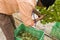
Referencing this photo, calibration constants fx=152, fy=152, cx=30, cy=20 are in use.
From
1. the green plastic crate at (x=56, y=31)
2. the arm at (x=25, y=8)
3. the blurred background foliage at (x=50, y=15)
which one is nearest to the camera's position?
the arm at (x=25, y=8)

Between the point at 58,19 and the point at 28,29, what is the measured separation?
1.84 feet

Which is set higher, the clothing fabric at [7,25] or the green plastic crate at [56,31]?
the clothing fabric at [7,25]

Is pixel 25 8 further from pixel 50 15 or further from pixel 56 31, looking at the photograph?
pixel 50 15

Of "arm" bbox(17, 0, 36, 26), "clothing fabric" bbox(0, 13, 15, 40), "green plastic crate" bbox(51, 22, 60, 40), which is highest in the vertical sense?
"arm" bbox(17, 0, 36, 26)

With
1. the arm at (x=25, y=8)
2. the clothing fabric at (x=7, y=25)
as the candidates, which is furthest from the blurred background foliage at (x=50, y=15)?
the arm at (x=25, y=8)

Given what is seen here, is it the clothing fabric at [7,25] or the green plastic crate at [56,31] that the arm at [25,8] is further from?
the green plastic crate at [56,31]

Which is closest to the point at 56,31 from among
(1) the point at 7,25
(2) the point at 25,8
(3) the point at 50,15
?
(3) the point at 50,15

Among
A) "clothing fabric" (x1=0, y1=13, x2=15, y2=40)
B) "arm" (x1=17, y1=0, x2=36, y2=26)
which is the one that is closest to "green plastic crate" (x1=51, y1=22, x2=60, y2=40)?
"clothing fabric" (x1=0, y1=13, x2=15, y2=40)

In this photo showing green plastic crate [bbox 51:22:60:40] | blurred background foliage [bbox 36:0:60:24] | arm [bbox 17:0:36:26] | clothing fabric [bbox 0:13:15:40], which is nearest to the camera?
arm [bbox 17:0:36:26]

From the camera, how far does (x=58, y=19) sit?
7.62ft

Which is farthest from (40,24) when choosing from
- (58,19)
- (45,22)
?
(58,19)

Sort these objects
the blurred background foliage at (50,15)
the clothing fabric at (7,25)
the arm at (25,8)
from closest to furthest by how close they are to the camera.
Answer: the arm at (25,8) → the clothing fabric at (7,25) → the blurred background foliage at (50,15)

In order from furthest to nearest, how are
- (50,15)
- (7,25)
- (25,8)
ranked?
(50,15)
(7,25)
(25,8)

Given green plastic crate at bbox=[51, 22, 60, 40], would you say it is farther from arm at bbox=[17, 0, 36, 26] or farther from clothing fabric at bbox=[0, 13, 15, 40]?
arm at bbox=[17, 0, 36, 26]
